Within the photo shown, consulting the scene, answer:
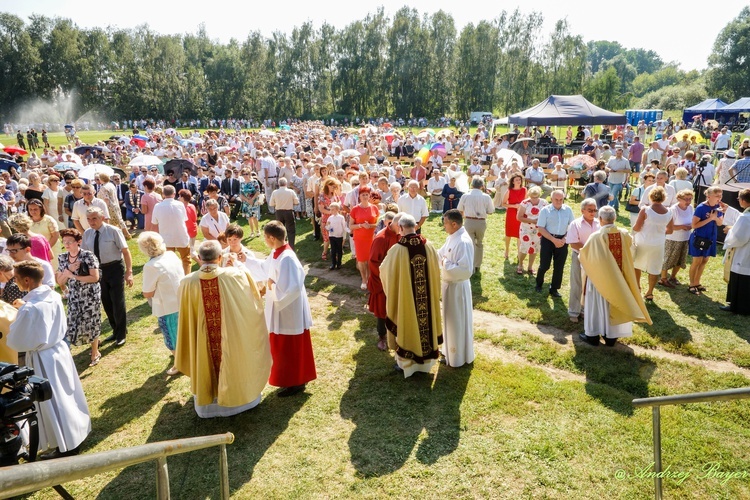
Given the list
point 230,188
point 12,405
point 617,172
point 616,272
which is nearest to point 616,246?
point 616,272

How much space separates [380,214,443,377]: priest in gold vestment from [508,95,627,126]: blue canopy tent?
15.7 m

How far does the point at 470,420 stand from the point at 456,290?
154 centimetres

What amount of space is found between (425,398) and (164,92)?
76.2 metres

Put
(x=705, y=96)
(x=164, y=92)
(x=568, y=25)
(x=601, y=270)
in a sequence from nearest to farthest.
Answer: (x=601, y=270) → (x=568, y=25) → (x=705, y=96) → (x=164, y=92)

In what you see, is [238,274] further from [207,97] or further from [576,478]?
[207,97]

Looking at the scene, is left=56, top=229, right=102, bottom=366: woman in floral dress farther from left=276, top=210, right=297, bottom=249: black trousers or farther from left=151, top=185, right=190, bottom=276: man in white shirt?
left=276, top=210, right=297, bottom=249: black trousers

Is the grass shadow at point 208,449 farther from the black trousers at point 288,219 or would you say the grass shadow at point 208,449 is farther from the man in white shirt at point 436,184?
the man in white shirt at point 436,184

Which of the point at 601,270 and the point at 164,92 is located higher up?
the point at 164,92

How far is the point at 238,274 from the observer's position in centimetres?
486

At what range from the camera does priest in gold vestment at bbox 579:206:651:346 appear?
6.27 m

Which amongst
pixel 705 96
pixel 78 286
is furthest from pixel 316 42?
pixel 78 286

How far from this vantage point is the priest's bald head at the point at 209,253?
15.3 ft

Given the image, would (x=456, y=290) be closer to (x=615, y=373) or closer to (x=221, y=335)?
(x=615, y=373)
